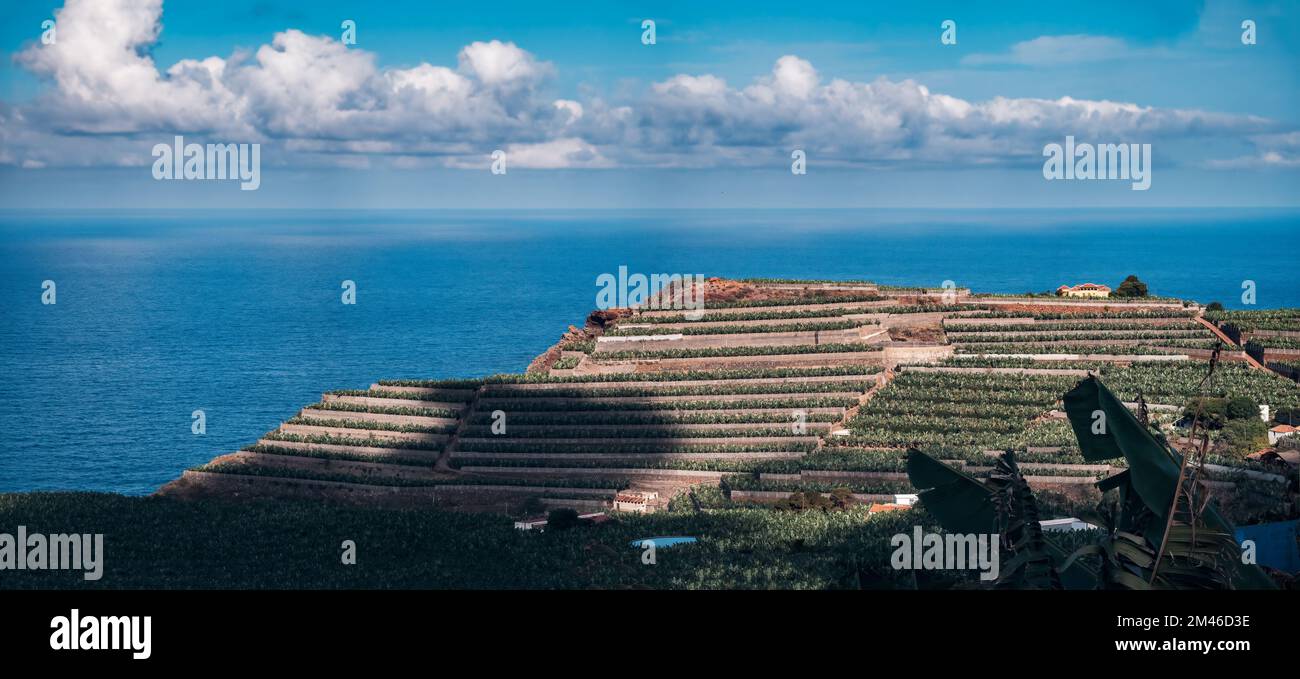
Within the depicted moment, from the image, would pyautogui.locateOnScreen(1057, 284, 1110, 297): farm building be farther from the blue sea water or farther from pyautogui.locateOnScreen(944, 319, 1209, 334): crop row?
the blue sea water

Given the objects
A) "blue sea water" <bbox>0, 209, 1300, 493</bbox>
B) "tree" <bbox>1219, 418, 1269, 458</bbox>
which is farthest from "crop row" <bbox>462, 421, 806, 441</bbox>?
"blue sea water" <bbox>0, 209, 1300, 493</bbox>

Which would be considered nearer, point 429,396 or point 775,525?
point 775,525

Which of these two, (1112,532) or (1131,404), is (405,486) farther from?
(1112,532)

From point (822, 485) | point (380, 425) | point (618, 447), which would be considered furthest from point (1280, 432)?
point (380, 425)

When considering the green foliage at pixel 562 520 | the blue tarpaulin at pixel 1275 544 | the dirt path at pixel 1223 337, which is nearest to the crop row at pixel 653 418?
the green foliage at pixel 562 520

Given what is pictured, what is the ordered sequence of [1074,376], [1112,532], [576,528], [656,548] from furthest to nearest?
[1074,376]
[576,528]
[656,548]
[1112,532]

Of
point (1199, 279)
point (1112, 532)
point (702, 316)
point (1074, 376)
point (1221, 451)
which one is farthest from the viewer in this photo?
point (1199, 279)

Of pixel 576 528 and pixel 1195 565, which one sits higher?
pixel 1195 565

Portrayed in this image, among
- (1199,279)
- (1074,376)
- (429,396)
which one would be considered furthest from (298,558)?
→ (1199,279)
